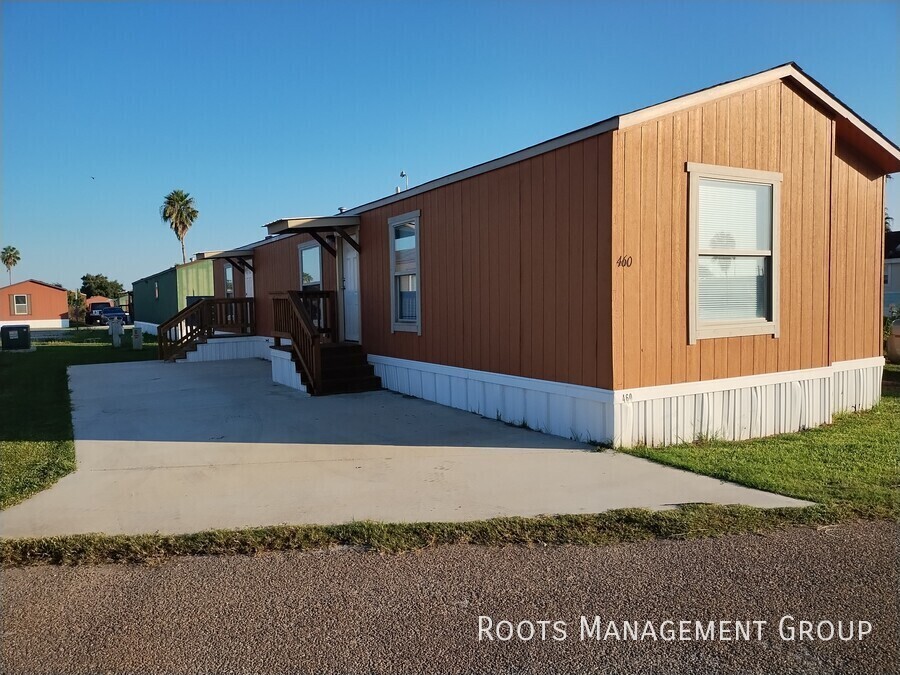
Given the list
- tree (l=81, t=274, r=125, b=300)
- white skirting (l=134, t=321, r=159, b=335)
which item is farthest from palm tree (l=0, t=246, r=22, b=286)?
white skirting (l=134, t=321, r=159, b=335)

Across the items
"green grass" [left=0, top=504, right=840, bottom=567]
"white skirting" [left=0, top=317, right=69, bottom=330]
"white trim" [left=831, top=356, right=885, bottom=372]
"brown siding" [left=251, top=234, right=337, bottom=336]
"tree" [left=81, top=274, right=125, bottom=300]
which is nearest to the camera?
"green grass" [left=0, top=504, right=840, bottom=567]

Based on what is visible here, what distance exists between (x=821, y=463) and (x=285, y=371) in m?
7.79

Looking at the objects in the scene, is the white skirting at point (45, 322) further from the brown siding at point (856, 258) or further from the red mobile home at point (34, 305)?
the brown siding at point (856, 258)

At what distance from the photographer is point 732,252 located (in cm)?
682

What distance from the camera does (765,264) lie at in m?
7.02

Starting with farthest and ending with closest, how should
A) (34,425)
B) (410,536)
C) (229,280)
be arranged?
1. (229,280)
2. (34,425)
3. (410,536)

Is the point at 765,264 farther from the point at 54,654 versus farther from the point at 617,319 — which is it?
the point at 54,654

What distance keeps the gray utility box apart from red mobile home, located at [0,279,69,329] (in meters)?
25.5

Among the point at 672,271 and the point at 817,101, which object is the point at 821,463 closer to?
the point at 672,271

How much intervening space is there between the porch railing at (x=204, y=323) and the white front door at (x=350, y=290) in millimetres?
5493

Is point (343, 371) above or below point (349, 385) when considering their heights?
above

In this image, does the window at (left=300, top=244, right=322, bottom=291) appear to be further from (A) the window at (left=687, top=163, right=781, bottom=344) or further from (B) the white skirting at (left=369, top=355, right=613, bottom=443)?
(A) the window at (left=687, top=163, right=781, bottom=344)

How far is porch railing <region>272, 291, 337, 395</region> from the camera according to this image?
31.9ft

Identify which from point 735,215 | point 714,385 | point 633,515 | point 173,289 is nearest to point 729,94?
point 735,215
